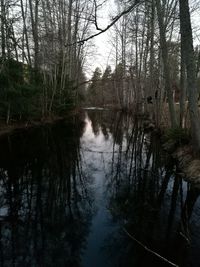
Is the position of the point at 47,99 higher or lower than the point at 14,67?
lower

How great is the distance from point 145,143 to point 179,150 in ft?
10.8

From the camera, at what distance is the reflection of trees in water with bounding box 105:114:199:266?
381cm

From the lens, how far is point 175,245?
3.86 meters

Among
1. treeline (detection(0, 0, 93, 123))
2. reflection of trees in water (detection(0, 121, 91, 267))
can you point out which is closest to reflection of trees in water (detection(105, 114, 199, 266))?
reflection of trees in water (detection(0, 121, 91, 267))

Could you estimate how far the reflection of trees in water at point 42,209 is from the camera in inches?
141

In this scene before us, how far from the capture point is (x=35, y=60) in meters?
16.8

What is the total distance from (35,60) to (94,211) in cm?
1447

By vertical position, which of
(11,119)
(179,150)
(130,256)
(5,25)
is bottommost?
(130,256)

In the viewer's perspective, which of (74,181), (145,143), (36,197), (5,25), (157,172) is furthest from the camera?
(145,143)

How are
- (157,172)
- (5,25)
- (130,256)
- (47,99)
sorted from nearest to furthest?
(130,256), (157,172), (5,25), (47,99)

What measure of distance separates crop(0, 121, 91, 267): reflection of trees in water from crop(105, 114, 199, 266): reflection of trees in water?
74cm

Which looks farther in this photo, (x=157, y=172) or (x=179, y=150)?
(x=179, y=150)

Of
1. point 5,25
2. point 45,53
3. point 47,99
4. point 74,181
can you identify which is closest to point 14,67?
point 5,25

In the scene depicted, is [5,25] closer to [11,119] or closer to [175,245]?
[11,119]
